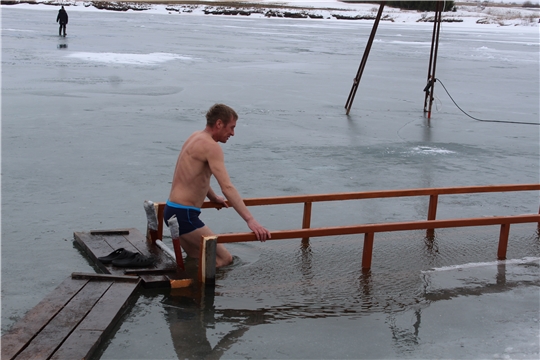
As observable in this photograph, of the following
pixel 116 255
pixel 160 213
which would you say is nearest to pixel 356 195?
pixel 160 213

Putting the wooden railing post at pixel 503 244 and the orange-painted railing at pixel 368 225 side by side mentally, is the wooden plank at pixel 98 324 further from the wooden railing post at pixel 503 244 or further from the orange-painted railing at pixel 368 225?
the wooden railing post at pixel 503 244

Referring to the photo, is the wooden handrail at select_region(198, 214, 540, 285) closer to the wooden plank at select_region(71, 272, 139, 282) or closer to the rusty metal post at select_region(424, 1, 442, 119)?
the wooden plank at select_region(71, 272, 139, 282)

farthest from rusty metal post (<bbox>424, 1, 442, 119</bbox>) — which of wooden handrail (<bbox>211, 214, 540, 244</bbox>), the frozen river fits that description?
wooden handrail (<bbox>211, 214, 540, 244</bbox>)

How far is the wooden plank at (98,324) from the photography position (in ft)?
13.0

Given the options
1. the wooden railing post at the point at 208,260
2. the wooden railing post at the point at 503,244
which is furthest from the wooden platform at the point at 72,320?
the wooden railing post at the point at 503,244

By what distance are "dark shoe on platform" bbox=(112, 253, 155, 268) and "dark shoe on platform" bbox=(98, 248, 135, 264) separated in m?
0.03

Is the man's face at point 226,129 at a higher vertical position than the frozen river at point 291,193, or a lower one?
higher

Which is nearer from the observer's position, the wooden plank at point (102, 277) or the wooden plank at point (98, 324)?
the wooden plank at point (98, 324)

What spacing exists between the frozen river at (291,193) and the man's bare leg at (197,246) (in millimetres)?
137

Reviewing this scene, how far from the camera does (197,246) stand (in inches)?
225

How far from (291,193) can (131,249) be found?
9.25 ft

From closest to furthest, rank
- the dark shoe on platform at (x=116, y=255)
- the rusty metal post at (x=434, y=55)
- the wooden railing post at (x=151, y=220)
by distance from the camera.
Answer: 1. the dark shoe on platform at (x=116, y=255)
2. the wooden railing post at (x=151, y=220)
3. the rusty metal post at (x=434, y=55)

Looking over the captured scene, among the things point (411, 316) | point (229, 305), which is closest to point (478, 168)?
point (411, 316)

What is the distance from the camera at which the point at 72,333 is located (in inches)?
165
